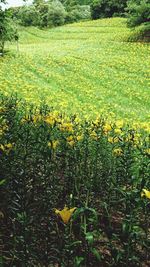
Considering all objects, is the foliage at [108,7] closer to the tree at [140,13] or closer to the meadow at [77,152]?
the meadow at [77,152]

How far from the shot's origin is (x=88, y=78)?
1652 centimetres

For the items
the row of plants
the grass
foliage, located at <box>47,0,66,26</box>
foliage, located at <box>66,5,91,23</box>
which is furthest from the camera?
foliage, located at <box>66,5,91,23</box>

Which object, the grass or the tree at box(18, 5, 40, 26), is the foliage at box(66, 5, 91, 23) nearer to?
the tree at box(18, 5, 40, 26)

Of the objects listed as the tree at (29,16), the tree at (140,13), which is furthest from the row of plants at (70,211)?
the tree at (29,16)

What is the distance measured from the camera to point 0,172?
343cm

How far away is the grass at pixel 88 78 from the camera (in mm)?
11539

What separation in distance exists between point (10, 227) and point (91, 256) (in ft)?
2.30

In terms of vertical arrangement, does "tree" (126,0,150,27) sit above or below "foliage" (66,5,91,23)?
below

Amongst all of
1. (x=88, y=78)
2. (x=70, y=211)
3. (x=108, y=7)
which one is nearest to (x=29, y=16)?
(x=108, y=7)

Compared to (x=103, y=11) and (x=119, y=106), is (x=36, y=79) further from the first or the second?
(x=103, y=11)

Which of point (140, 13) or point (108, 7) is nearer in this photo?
point (140, 13)

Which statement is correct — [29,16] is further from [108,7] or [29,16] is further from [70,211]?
[70,211]

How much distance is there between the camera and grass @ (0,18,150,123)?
11.5 metres

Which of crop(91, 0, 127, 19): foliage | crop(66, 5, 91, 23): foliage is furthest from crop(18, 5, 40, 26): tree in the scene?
crop(91, 0, 127, 19): foliage
